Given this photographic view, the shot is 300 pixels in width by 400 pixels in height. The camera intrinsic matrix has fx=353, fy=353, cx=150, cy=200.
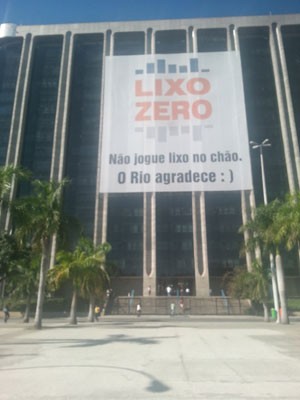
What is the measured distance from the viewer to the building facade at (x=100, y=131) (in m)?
62.5

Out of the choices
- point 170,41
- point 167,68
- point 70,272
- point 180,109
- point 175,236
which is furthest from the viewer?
point 170,41

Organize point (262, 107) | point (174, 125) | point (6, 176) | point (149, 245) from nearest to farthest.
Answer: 1. point (6, 176)
2. point (174, 125)
3. point (149, 245)
4. point (262, 107)

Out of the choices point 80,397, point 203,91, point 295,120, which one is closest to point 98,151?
point 295,120

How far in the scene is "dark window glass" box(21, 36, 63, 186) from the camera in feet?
229

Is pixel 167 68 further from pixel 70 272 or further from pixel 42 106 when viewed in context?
pixel 42 106

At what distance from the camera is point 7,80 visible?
75562 mm

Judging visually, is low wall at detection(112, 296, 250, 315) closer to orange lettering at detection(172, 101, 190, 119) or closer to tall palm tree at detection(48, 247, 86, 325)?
tall palm tree at detection(48, 247, 86, 325)

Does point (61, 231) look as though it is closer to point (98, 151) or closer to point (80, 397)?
point (80, 397)

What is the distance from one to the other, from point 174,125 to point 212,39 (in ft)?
212

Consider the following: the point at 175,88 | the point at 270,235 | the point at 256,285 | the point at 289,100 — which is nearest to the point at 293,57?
the point at 289,100

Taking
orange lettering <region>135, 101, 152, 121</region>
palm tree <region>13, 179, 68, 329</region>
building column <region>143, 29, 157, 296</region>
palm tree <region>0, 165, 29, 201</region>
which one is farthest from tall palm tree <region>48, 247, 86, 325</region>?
building column <region>143, 29, 157, 296</region>

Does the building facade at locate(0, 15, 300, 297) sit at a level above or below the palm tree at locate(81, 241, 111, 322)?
above

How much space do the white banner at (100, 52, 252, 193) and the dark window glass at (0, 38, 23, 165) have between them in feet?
181

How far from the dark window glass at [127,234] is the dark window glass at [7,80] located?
2578 centimetres
